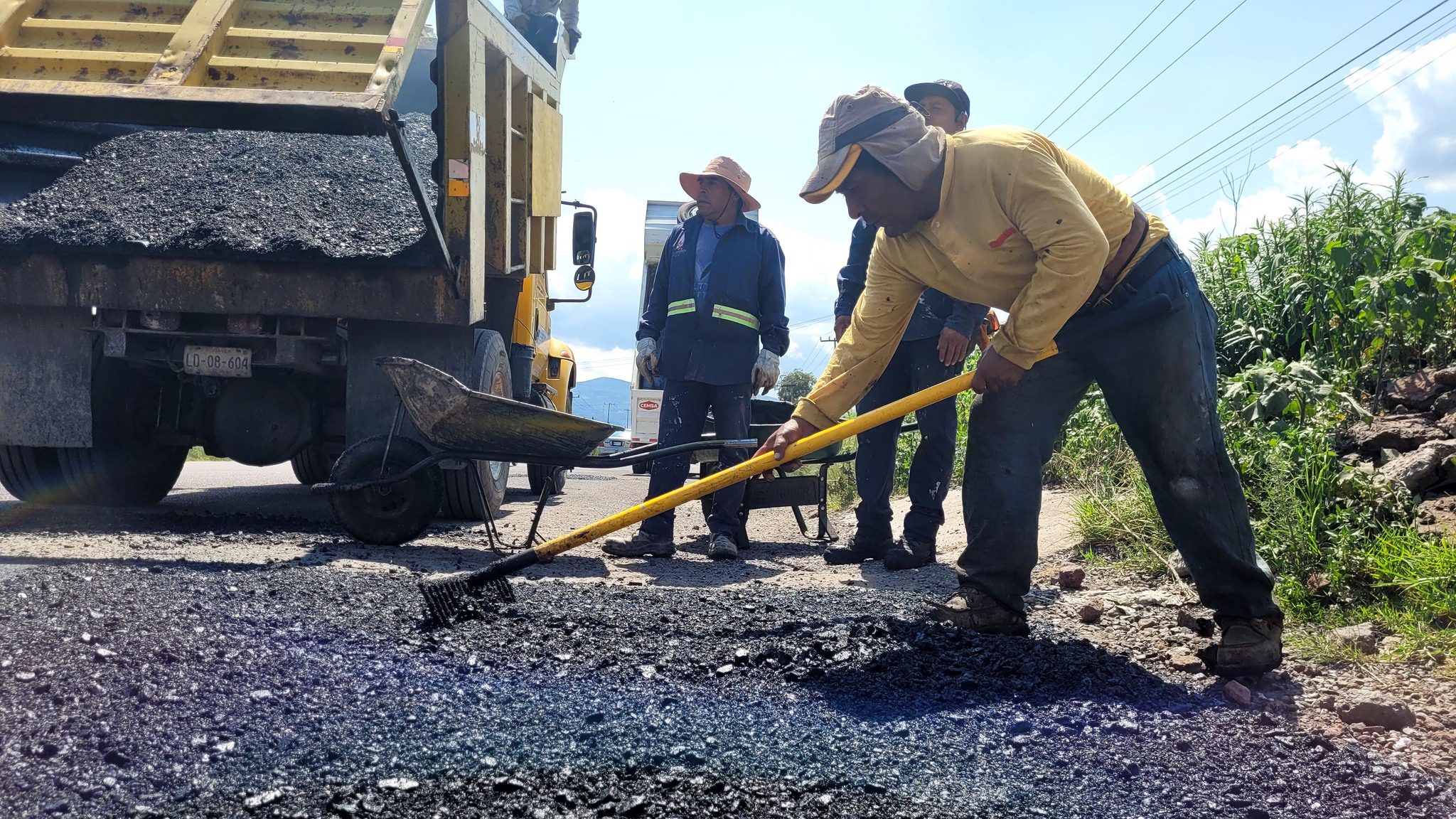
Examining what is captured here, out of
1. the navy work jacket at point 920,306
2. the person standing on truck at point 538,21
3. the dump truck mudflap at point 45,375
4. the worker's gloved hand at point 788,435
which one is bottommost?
the worker's gloved hand at point 788,435

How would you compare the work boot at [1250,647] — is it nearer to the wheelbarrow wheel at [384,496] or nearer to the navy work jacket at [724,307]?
the navy work jacket at [724,307]

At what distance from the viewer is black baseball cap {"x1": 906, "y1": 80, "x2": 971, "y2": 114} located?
474 cm

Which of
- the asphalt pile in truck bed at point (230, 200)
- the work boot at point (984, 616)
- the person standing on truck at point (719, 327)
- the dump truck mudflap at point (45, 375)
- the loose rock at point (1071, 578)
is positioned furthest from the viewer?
the person standing on truck at point (719, 327)

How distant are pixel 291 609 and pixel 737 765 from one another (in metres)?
1.63

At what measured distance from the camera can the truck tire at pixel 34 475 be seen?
5.52 meters

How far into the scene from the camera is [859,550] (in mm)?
4992

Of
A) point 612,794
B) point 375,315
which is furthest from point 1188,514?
point 375,315

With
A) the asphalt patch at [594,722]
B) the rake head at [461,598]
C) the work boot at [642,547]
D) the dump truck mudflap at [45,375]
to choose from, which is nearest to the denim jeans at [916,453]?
the work boot at [642,547]

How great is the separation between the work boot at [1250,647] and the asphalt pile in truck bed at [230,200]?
3.85 m

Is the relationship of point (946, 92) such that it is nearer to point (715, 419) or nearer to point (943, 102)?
point (943, 102)

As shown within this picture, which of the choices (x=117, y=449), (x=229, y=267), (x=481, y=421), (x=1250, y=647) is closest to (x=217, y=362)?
(x=229, y=267)

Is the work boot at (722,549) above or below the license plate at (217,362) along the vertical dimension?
below

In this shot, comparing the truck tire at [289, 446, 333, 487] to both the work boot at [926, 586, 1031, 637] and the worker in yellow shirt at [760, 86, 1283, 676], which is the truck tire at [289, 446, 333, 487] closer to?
the work boot at [926, 586, 1031, 637]

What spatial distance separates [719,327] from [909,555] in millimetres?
1465
